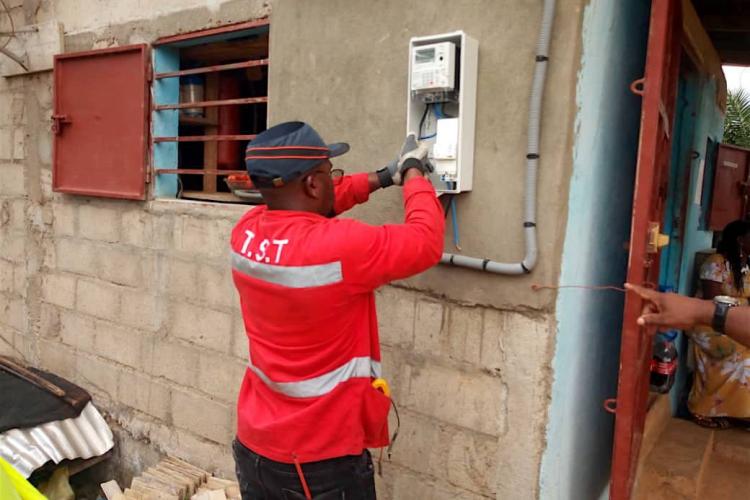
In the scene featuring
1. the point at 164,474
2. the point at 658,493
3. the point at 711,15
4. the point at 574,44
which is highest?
the point at 711,15

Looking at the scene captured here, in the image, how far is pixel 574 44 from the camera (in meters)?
2.10

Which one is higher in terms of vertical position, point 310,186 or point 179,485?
point 310,186

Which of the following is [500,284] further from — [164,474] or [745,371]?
[745,371]

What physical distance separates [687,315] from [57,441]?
360cm

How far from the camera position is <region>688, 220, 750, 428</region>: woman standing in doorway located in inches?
153

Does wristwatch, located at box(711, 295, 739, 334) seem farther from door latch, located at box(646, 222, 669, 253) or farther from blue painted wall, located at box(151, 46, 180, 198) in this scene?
blue painted wall, located at box(151, 46, 180, 198)

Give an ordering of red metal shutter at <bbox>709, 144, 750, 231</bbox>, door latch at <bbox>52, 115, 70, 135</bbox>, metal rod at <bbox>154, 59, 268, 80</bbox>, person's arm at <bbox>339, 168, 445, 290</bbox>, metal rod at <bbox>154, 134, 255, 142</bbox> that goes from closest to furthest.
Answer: person's arm at <bbox>339, 168, 445, 290</bbox>
metal rod at <bbox>154, 59, 268, 80</bbox>
metal rod at <bbox>154, 134, 255, 142</bbox>
door latch at <bbox>52, 115, 70, 135</bbox>
red metal shutter at <bbox>709, 144, 750, 231</bbox>

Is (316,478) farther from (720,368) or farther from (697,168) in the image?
(697,168)

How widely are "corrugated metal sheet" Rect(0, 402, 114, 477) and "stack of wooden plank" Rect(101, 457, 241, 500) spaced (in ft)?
1.59

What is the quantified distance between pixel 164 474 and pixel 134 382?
66cm

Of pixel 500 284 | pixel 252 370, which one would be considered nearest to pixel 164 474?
pixel 252 370

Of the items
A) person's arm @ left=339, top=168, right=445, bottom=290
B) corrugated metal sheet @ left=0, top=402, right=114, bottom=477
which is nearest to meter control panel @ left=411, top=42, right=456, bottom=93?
person's arm @ left=339, top=168, right=445, bottom=290

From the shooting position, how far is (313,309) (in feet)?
6.24

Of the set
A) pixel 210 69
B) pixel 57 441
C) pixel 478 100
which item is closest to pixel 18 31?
pixel 210 69
